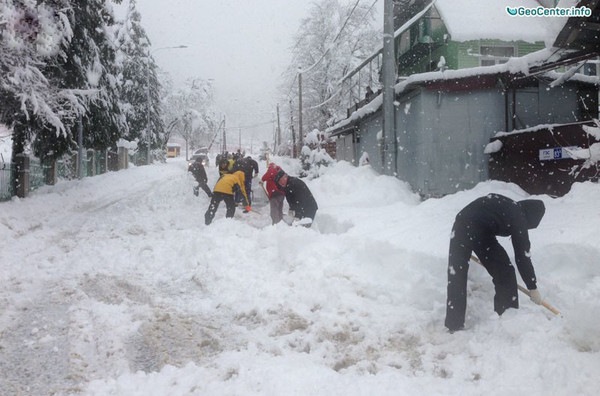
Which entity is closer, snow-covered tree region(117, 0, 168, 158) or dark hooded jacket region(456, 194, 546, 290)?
dark hooded jacket region(456, 194, 546, 290)

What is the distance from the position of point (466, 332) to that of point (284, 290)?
6.54 feet

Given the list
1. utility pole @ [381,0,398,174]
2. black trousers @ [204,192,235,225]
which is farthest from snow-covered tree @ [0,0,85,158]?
utility pole @ [381,0,398,174]

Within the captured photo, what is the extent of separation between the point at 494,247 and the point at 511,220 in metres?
0.38

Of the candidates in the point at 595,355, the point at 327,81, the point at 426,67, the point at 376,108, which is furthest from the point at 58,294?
the point at 327,81

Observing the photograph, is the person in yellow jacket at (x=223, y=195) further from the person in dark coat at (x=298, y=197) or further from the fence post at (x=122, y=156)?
the fence post at (x=122, y=156)

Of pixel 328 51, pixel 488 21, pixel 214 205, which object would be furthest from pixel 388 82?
pixel 328 51

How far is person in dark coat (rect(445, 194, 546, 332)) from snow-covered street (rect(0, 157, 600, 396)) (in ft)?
0.72

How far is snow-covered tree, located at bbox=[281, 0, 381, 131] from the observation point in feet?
103

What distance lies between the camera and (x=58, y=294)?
16.1 feet

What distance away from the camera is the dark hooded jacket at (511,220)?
3.96m

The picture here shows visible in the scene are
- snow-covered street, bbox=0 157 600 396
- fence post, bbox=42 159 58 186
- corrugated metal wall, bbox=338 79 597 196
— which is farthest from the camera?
fence post, bbox=42 159 58 186

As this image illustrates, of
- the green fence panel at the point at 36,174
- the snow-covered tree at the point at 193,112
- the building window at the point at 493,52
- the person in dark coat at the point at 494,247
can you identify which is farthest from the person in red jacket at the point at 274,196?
the snow-covered tree at the point at 193,112

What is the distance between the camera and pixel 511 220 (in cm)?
397

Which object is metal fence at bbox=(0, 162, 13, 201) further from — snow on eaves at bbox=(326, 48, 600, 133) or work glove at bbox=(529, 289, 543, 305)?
work glove at bbox=(529, 289, 543, 305)
